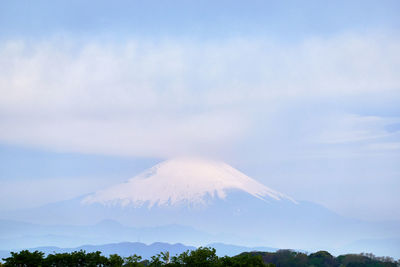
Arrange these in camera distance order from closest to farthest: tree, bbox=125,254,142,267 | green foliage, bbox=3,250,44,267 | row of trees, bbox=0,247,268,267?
green foliage, bbox=3,250,44,267, tree, bbox=125,254,142,267, row of trees, bbox=0,247,268,267

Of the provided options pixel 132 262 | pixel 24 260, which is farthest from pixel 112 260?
pixel 24 260

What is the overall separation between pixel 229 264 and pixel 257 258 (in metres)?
2.98

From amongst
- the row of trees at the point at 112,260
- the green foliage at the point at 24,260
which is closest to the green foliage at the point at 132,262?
the row of trees at the point at 112,260

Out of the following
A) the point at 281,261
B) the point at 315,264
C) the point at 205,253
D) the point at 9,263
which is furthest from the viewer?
the point at 281,261

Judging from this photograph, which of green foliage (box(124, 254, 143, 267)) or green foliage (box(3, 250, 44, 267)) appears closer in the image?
green foliage (box(3, 250, 44, 267))

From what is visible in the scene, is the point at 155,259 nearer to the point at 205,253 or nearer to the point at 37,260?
the point at 205,253

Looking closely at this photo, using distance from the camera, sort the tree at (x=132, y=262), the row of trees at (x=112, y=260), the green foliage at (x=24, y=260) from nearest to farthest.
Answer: the green foliage at (x=24, y=260), the tree at (x=132, y=262), the row of trees at (x=112, y=260)

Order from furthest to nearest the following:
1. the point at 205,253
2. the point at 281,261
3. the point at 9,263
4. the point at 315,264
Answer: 1. the point at 281,261
2. the point at 315,264
3. the point at 205,253
4. the point at 9,263

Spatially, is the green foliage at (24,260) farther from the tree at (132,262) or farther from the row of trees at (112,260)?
the tree at (132,262)

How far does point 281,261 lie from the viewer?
8888 cm

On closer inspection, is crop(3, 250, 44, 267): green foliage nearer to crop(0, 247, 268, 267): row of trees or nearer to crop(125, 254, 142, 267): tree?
crop(0, 247, 268, 267): row of trees

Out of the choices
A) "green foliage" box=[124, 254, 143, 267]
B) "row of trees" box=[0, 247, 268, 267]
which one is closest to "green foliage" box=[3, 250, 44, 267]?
"row of trees" box=[0, 247, 268, 267]

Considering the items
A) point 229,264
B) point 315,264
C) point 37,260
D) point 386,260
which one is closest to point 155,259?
point 229,264

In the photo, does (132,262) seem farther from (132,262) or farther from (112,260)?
(112,260)
